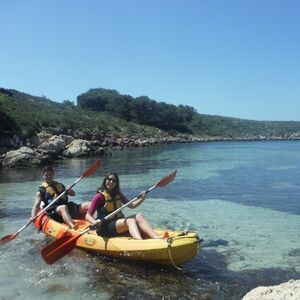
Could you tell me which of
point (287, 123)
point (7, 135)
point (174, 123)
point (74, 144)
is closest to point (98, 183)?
point (7, 135)

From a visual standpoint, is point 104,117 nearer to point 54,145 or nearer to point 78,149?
point 78,149

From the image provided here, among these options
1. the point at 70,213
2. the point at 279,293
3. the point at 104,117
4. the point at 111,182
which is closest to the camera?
the point at 279,293

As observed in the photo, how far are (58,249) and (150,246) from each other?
1683mm

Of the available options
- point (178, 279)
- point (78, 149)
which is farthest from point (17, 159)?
point (178, 279)

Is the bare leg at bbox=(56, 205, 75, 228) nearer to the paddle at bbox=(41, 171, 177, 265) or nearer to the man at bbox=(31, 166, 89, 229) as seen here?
the man at bbox=(31, 166, 89, 229)

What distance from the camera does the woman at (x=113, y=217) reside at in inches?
307

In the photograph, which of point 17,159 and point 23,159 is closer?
point 17,159

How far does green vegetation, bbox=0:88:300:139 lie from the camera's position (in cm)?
4021

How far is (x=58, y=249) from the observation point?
775 cm

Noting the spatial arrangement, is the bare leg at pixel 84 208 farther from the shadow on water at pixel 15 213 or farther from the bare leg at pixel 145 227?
the shadow on water at pixel 15 213

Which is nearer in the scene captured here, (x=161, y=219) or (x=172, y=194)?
(x=161, y=219)

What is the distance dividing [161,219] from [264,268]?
15.1 ft

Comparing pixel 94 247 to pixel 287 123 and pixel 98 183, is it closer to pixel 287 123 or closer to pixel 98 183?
pixel 98 183

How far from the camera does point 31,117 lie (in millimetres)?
41312
